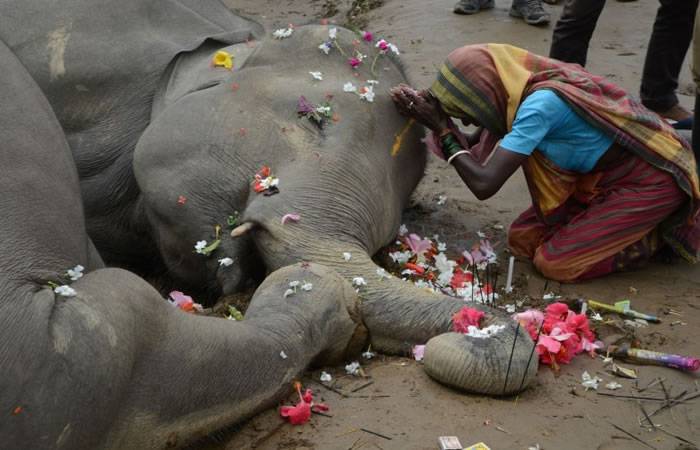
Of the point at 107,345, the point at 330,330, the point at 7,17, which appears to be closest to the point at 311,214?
the point at 330,330

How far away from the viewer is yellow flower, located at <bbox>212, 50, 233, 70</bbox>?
142 inches

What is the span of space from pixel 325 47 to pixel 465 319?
48.7 inches

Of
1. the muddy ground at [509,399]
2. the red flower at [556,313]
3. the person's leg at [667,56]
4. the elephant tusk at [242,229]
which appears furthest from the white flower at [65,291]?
the person's leg at [667,56]

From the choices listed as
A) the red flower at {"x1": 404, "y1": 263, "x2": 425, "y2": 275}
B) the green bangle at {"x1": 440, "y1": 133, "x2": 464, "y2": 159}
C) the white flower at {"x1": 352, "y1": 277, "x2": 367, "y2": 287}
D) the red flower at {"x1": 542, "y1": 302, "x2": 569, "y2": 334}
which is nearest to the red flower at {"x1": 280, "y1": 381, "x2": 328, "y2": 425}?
the white flower at {"x1": 352, "y1": 277, "x2": 367, "y2": 287}

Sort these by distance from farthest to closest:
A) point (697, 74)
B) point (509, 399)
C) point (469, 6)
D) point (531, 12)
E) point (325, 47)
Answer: point (469, 6)
point (531, 12)
point (697, 74)
point (325, 47)
point (509, 399)

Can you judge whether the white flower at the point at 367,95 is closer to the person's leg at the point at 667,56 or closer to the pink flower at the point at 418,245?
the pink flower at the point at 418,245

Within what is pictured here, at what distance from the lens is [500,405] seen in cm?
261

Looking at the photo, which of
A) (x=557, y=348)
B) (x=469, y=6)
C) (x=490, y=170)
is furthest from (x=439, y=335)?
(x=469, y=6)

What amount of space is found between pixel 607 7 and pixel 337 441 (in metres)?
5.67

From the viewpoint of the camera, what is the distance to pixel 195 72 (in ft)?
11.9

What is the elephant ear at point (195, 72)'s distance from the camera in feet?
11.6

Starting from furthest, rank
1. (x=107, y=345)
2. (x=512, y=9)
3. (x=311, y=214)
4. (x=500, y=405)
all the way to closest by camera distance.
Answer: (x=512, y=9) → (x=311, y=214) → (x=500, y=405) → (x=107, y=345)

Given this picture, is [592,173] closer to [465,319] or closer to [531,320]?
[531,320]

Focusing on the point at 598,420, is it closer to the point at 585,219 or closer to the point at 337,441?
the point at 337,441
